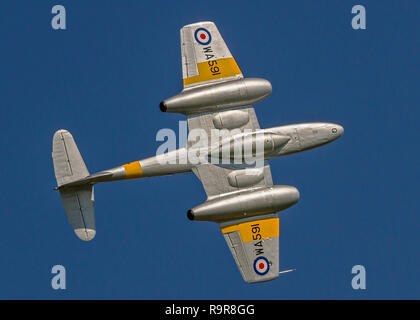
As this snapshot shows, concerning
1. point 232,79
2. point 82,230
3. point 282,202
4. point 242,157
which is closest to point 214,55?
→ point 232,79

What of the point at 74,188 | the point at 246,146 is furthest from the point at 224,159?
the point at 74,188

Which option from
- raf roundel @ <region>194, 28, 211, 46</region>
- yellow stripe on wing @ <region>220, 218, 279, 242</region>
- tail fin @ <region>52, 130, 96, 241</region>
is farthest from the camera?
raf roundel @ <region>194, 28, 211, 46</region>

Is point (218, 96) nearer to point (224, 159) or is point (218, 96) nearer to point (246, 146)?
point (246, 146)

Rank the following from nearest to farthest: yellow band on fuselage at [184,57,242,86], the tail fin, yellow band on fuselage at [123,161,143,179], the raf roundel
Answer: the tail fin, yellow band on fuselage at [123,161,143,179], yellow band on fuselage at [184,57,242,86], the raf roundel

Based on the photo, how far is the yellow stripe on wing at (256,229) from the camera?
1272 inches

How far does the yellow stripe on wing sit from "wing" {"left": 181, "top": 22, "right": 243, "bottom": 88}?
544 centimetres

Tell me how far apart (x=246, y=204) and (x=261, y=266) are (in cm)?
239

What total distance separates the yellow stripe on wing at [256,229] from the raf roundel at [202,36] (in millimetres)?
6903

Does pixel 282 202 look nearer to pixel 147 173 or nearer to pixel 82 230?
pixel 147 173

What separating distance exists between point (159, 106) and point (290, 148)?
5094 mm

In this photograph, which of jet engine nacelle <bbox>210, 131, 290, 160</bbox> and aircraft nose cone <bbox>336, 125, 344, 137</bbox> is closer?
jet engine nacelle <bbox>210, 131, 290, 160</bbox>

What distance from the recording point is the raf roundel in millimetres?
32625

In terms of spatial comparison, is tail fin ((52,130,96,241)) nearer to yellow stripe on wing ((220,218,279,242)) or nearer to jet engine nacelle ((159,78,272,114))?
jet engine nacelle ((159,78,272,114))

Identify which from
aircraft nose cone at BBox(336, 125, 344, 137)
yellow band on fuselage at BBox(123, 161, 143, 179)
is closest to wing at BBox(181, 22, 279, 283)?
yellow band on fuselage at BBox(123, 161, 143, 179)
